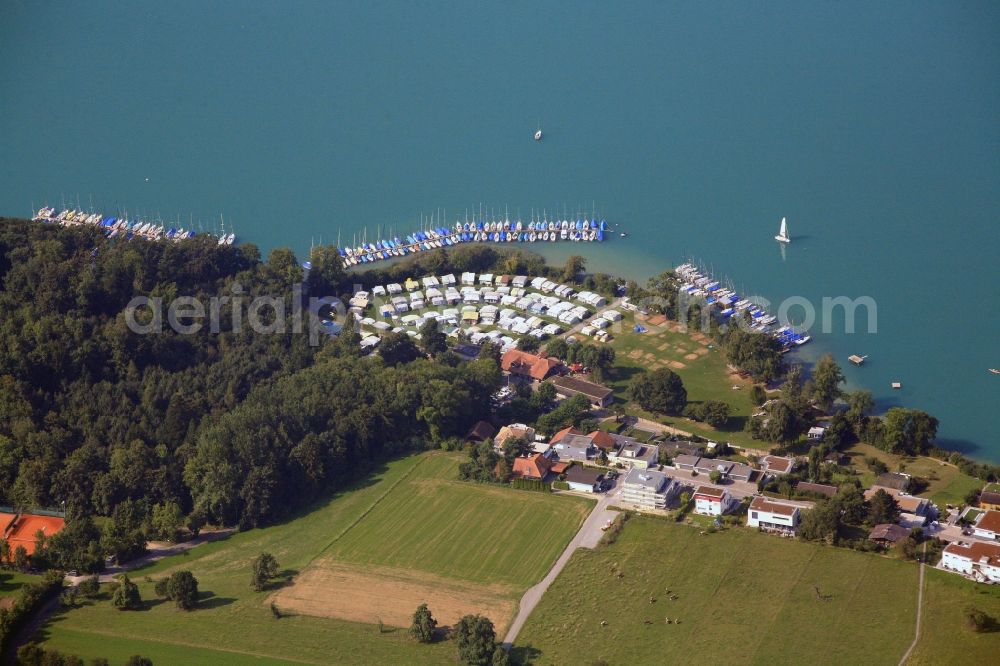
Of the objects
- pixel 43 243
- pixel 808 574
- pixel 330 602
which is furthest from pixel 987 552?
pixel 43 243

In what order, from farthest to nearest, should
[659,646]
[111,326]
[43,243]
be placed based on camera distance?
[43,243] < [111,326] < [659,646]

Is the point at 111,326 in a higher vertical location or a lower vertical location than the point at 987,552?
higher

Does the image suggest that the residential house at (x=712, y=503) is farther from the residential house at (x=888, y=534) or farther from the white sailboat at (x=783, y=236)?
the white sailboat at (x=783, y=236)

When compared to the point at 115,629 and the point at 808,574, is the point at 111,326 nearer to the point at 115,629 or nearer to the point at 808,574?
the point at 115,629

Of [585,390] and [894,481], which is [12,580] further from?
[894,481]

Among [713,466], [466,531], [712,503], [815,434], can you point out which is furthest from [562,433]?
[815,434]

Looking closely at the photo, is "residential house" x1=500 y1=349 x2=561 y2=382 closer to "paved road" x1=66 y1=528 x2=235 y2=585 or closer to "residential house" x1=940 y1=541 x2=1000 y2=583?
"paved road" x1=66 y1=528 x2=235 y2=585

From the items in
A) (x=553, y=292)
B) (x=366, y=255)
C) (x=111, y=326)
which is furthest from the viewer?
(x=366, y=255)

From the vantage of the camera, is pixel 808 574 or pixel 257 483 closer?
pixel 808 574

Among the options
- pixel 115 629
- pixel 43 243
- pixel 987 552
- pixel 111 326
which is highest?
pixel 43 243
